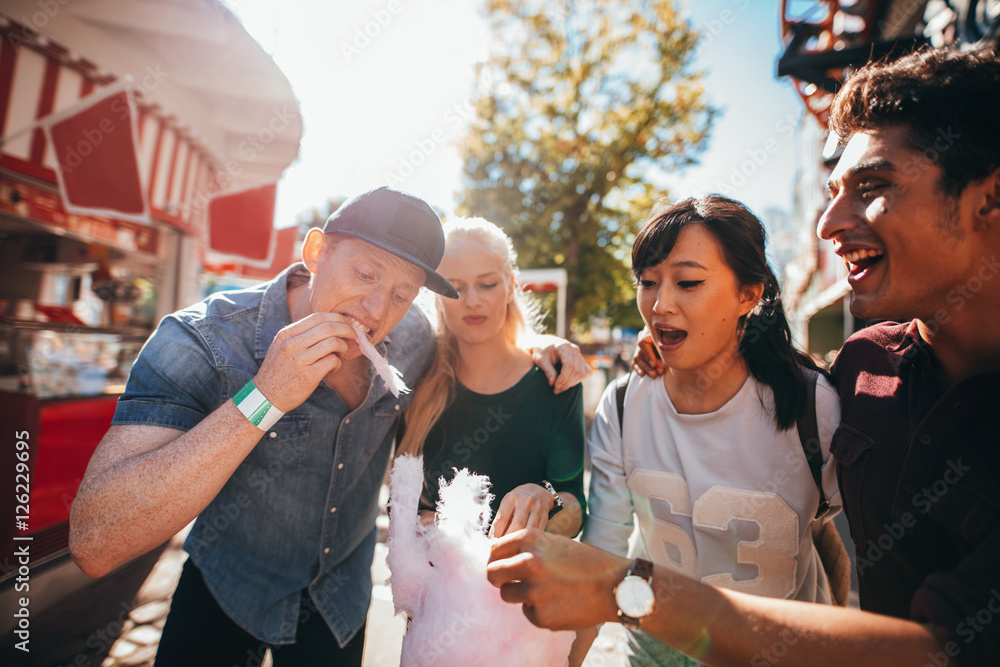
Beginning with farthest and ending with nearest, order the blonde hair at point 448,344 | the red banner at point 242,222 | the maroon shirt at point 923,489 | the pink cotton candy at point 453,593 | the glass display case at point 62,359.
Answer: the red banner at point 242,222 < the glass display case at point 62,359 < the blonde hair at point 448,344 < the pink cotton candy at point 453,593 < the maroon shirt at point 923,489

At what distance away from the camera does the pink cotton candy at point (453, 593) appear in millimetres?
1186

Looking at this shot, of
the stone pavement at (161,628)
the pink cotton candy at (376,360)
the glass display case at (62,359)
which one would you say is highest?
the pink cotton candy at (376,360)

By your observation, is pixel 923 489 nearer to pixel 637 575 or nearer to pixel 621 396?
pixel 637 575

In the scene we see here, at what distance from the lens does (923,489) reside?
41.7 inches

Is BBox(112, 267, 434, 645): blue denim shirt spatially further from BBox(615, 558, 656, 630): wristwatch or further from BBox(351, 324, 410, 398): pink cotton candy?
BBox(615, 558, 656, 630): wristwatch

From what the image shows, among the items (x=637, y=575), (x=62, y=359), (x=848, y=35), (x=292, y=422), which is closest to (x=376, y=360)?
(x=292, y=422)

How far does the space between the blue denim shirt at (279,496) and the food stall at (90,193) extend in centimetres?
275

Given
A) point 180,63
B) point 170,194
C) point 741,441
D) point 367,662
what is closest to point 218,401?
point 741,441

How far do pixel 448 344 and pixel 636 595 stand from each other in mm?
1483

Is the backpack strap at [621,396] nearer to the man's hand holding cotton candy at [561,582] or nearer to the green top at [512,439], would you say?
the green top at [512,439]

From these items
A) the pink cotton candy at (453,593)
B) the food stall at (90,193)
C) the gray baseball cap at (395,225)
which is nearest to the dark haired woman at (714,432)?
the pink cotton candy at (453,593)

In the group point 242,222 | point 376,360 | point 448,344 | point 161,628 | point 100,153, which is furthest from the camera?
point 242,222

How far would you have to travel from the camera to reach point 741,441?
5.32ft

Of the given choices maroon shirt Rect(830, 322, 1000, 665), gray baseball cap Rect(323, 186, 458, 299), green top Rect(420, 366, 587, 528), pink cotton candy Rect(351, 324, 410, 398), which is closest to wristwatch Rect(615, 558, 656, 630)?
maroon shirt Rect(830, 322, 1000, 665)
